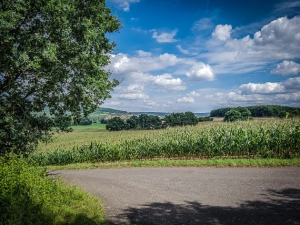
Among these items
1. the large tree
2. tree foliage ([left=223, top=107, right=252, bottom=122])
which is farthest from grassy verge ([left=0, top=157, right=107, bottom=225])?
tree foliage ([left=223, top=107, right=252, bottom=122])

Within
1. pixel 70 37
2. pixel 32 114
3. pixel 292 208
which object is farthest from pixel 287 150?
pixel 32 114

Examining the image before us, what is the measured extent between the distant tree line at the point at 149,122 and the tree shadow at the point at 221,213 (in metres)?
83.0

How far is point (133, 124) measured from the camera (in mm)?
94000

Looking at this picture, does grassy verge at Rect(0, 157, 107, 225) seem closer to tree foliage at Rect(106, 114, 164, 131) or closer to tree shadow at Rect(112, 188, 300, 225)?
tree shadow at Rect(112, 188, 300, 225)

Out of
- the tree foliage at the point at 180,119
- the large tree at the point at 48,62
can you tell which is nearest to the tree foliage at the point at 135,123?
the tree foliage at the point at 180,119

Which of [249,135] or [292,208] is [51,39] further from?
[249,135]

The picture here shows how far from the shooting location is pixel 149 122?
9431 cm

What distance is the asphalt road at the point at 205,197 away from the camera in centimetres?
647

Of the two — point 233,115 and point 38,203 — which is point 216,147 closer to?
point 38,203

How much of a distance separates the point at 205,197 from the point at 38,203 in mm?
5874

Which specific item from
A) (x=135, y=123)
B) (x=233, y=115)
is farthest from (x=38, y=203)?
(x=233, y=115)

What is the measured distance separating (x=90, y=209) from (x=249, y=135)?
47.2ft

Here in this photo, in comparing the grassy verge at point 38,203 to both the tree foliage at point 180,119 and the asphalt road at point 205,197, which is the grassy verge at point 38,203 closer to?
the asphalt road at point 205,197

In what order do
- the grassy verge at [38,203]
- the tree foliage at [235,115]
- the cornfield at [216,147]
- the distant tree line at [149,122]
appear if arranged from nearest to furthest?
1. the grassy verge at [38,203]
2. the cornfield at [216,147]
3. the tree foliage at [235,115]
4. the distant tree line at [149,122]
